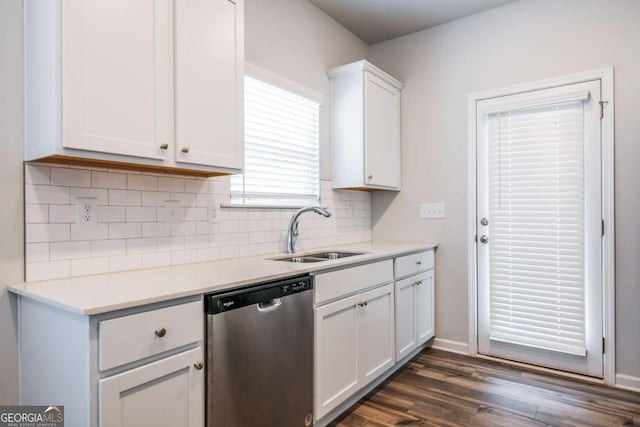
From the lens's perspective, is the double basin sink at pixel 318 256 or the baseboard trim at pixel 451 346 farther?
the baseboard trim at pixel 451 346

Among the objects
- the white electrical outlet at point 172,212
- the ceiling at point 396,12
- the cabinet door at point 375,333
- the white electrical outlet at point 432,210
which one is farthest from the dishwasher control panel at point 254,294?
the ceiling at point 396,12

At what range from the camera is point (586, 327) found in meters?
2.62

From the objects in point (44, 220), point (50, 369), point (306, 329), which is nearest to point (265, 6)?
point (44, 220)

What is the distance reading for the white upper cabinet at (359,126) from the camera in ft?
9.66

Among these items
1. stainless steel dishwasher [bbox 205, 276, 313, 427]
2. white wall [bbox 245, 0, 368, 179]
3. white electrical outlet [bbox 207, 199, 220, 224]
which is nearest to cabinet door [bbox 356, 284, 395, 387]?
stainless steel dishwasher [bbox 205, 276, 313, 427]

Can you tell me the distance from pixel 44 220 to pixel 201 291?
73 cm

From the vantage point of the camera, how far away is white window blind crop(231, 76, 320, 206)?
7.92 ft

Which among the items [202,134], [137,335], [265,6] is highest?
[265,6]

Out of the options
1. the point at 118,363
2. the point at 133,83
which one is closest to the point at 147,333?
the point at 118,363

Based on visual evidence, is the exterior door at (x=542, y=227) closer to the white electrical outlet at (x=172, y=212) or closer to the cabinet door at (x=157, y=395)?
the white electrical outlet at (x=172, y=212)

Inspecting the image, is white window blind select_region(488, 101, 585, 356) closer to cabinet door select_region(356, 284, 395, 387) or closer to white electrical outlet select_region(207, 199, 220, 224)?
cabinet door select_region(356, 284, 395, 387)

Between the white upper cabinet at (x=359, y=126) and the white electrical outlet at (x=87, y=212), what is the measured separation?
180cm

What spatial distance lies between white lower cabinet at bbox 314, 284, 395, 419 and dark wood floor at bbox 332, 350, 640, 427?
180 millimetres

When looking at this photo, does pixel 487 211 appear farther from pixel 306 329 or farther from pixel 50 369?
pixel 50 369
